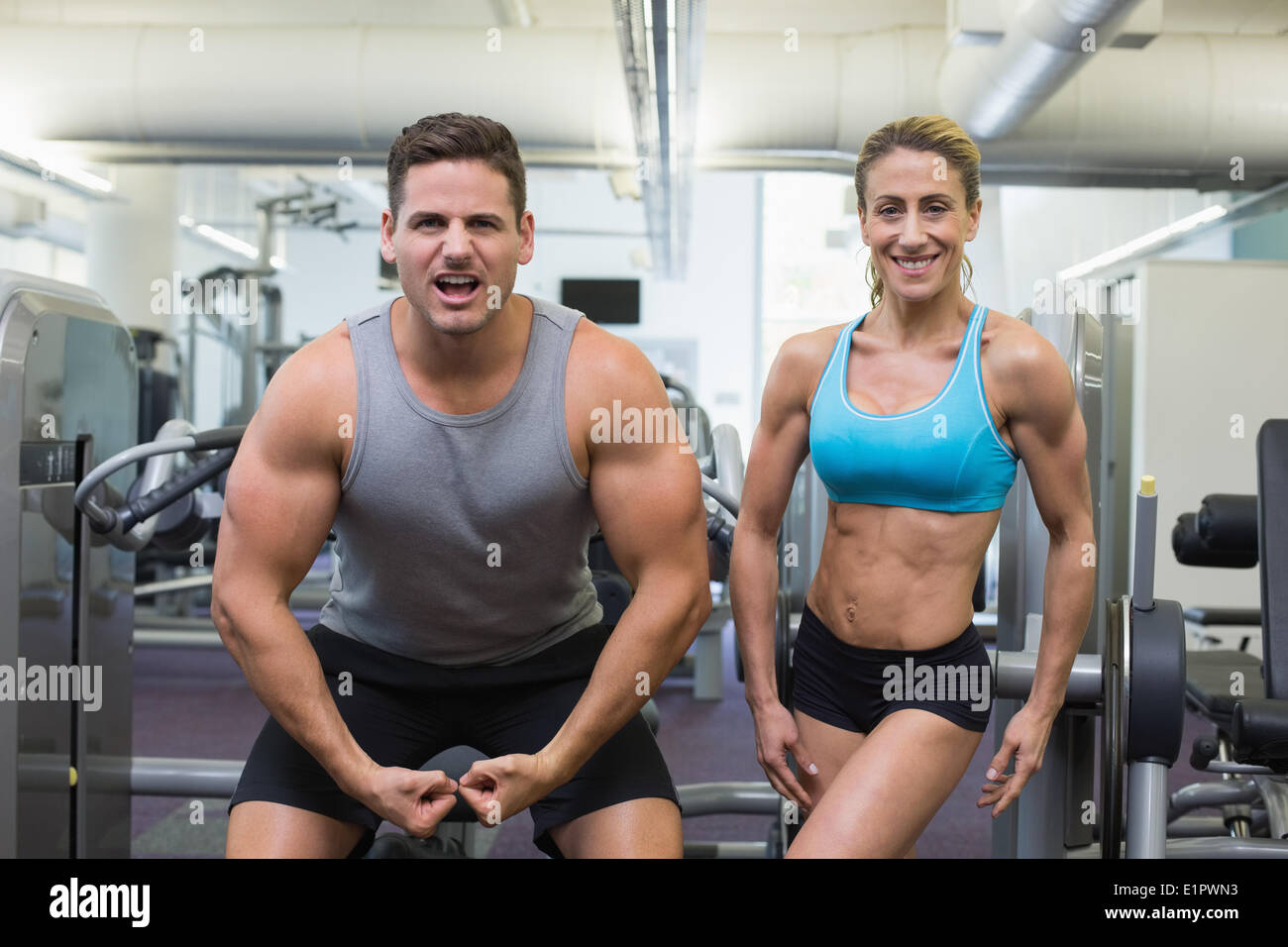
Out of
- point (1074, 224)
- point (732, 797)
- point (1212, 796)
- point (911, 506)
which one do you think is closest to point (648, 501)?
point (911, 506)

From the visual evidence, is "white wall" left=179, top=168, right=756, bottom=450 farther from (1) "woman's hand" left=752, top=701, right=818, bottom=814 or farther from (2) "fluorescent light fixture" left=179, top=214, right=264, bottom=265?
(1) "woman's hand" left=752, top=701, right=818, bottom=814

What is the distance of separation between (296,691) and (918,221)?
1.03m

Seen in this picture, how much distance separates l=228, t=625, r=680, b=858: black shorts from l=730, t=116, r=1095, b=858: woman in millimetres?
212

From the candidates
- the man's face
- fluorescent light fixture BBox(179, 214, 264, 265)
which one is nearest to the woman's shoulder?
the man's face

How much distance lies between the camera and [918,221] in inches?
56.6

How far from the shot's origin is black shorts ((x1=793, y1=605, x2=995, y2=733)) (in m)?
1.49

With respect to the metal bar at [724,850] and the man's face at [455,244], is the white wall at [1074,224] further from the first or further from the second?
the man's face at [455,244]

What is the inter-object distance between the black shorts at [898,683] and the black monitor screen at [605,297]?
8398 millimetres

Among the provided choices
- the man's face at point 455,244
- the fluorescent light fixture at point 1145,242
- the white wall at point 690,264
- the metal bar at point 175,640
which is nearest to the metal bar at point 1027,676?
the man's face at point 455,244

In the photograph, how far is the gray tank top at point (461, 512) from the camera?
1455 mm
